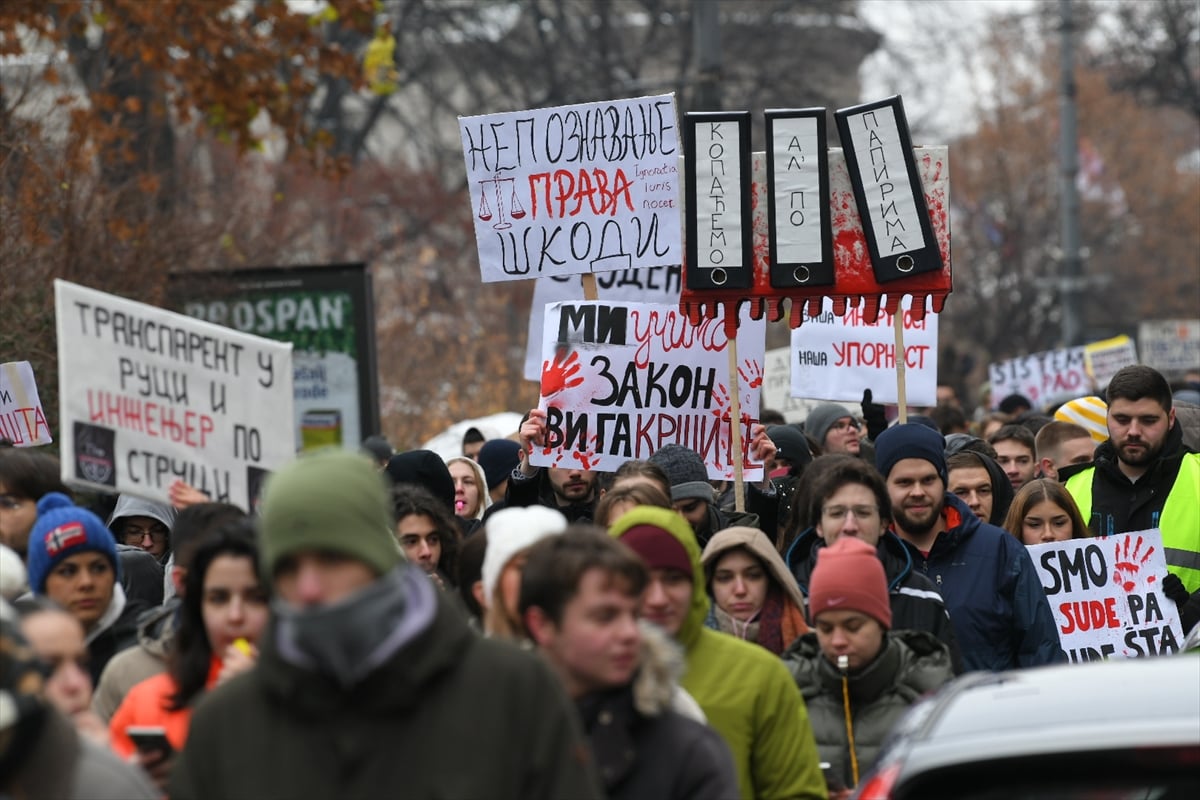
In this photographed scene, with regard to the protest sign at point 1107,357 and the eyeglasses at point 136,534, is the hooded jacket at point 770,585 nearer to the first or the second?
the eyeglasses at point 136,534

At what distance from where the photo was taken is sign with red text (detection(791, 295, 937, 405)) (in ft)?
40.9

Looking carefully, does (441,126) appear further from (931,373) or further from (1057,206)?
(931,373)

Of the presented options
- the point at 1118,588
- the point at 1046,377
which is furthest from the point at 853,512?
the point at 1046,377

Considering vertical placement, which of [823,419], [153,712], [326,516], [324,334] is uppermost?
[324,334]

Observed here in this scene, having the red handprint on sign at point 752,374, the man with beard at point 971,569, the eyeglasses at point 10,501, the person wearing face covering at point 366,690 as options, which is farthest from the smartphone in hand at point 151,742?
the red handprint on sign at point 752,374

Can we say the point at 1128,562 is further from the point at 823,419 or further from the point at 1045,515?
the point at 823,419

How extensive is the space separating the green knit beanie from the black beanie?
196 inches

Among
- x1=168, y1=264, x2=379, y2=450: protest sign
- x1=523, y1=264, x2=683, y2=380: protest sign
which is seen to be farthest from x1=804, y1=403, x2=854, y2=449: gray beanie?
x1=168, y1=264, x2=379, y2=450: protest sign

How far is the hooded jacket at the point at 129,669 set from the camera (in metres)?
5.14

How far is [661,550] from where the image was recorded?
16.2 ft

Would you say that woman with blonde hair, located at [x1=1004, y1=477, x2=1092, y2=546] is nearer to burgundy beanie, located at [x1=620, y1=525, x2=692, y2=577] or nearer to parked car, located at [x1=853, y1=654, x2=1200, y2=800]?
burgundy beanie, located at [x1=620, y1=525, x2=692, y2=577]

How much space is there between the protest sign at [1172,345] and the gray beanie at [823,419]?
14.2 metres

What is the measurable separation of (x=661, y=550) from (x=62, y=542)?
1.77m

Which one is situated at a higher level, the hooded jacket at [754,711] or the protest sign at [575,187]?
the protest sign at [575,187]
